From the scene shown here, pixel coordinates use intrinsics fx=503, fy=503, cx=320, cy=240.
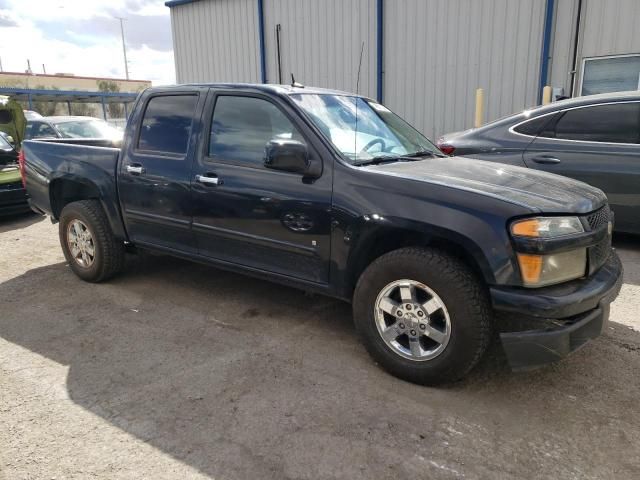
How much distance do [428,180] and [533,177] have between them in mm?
816

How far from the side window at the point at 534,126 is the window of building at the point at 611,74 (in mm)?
4166

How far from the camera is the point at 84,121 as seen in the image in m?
10.4

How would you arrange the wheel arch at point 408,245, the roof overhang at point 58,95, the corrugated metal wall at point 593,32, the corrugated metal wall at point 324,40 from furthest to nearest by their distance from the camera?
the roof overhang at point 58,95 < the corrugated metal wall at point 324,40 < the corrugated metal wall at point 593,32 < the wheel arch at point 408,245

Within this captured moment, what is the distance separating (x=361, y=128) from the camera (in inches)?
142

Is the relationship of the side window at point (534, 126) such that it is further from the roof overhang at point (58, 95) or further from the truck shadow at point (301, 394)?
the roof overhang at point (58, 95)

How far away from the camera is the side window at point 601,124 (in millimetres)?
4961

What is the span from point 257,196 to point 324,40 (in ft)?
29.8

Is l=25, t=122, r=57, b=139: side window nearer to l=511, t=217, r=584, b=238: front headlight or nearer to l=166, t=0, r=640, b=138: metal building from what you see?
l=166, t=0, r=640, b=138: metal building

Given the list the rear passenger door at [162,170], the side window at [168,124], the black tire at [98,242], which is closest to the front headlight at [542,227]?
the rear passenger door at [162,170]

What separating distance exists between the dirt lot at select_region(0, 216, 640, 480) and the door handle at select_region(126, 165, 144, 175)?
1.11 meters

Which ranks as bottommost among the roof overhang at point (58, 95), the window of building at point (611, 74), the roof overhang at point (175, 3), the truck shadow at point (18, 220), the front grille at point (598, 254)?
the truck shadow at point (18, 220)

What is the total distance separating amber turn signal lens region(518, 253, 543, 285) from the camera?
2.48 meters

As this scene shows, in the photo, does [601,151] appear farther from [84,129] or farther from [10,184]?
[84,129]

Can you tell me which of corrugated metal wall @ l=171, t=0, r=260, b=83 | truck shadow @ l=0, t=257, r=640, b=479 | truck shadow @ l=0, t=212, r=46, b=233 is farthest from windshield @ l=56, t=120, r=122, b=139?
truck shadow @ l=0, t=257, r=640, b=479
